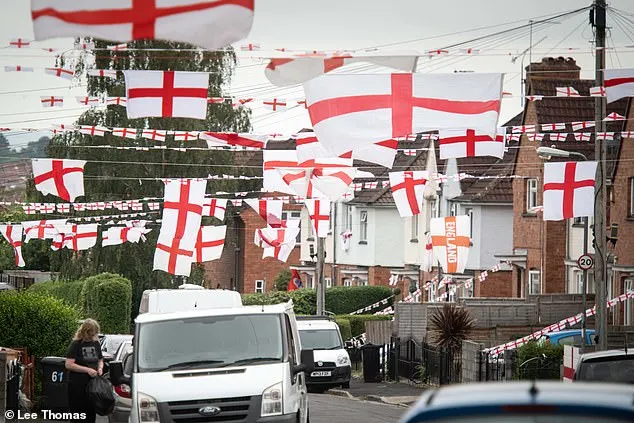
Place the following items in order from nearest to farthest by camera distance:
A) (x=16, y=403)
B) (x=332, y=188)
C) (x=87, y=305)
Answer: (x=16, y=403) < (x=332, y=188) < (x=87, y=305)

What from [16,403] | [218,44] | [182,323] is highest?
[218,44]

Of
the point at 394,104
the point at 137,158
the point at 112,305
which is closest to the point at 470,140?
the point at 394,104

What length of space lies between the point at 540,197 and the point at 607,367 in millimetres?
34697

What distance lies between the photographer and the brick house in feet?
152

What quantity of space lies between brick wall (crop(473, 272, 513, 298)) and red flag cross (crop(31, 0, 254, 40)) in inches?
1761

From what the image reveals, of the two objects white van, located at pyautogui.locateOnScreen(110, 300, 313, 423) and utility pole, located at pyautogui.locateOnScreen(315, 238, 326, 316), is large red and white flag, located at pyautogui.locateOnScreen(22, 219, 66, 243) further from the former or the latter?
white van, located at pyautogui.locateOnScreen(110, 300, 313, 423)

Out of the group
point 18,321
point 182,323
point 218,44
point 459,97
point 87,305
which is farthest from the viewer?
point 87,305

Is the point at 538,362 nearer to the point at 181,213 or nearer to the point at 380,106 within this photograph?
the point at 181,213

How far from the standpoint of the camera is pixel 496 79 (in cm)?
1738

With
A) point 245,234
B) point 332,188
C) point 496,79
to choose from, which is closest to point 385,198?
point 245,234

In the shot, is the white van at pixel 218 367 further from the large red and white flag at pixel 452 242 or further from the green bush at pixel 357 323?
the green bush at pixel 357 323

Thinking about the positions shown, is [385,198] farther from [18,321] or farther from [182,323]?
[182,323]

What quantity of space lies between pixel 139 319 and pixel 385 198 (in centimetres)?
4875

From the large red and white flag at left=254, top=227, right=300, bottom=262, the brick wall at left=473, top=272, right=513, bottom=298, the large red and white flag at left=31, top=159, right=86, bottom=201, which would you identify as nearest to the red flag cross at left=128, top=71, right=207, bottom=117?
the large red and white flag at left=31, top=159, right=86, bottom=201
